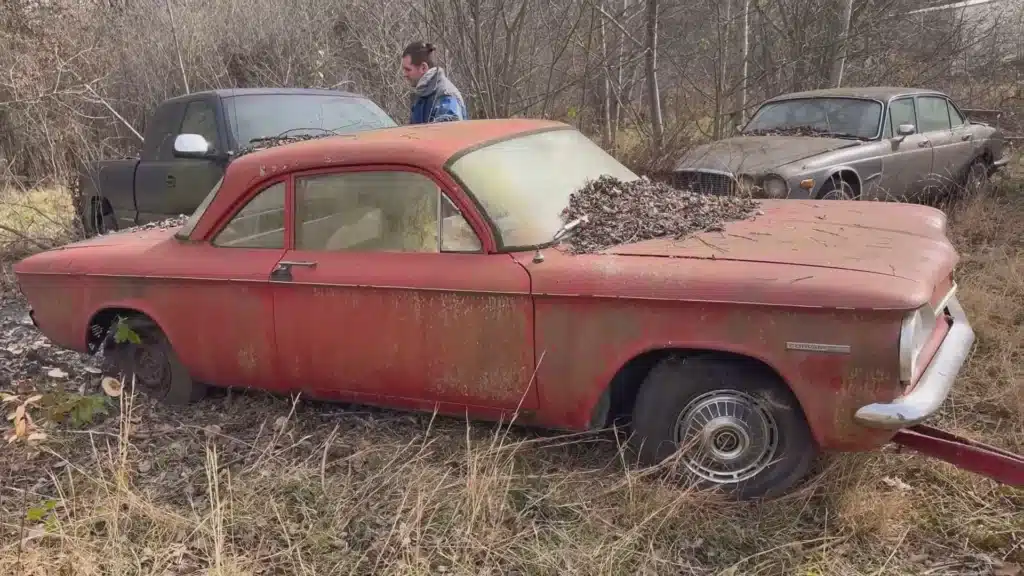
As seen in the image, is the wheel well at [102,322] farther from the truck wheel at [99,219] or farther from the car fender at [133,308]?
the truck wheel at [99,219]

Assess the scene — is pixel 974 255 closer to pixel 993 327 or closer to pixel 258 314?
pixel 993 327

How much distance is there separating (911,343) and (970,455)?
1.75 ft

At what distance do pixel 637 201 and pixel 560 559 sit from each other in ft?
5.77

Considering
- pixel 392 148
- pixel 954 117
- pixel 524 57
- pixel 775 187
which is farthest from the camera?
pixel 524 57

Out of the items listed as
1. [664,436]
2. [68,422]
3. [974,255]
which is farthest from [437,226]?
[974,255]

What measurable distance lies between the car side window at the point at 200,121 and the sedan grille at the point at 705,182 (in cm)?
398

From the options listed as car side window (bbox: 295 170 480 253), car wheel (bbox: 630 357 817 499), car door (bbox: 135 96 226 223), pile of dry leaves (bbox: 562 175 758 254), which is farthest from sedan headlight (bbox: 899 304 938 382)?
car door (bbox: 135 96 226 223)

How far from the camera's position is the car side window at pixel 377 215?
3363 millimetres

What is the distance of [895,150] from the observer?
7.13 metres

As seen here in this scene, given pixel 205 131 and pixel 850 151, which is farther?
pixel 850 151

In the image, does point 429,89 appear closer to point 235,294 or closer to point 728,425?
point 235,294

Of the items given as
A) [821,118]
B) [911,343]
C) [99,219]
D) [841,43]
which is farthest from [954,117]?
[99,219]

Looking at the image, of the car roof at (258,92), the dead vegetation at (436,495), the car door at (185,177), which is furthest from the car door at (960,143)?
the car door at (185,177)

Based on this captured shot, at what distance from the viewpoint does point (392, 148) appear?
3.48m
